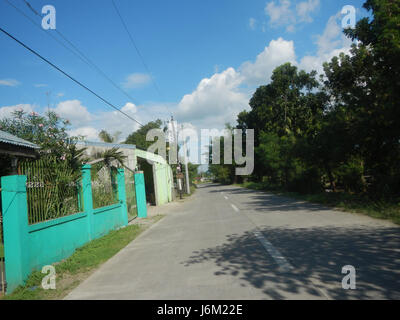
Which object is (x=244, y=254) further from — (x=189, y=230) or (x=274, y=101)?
(x=274, y=101)

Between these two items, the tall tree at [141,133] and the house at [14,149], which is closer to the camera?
the house at [14,149]

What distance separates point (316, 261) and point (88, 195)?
6.83m

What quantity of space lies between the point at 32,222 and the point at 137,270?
2481mm

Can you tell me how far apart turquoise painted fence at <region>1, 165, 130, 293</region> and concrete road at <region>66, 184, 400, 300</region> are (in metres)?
1.26

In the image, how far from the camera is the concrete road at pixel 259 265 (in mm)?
4344

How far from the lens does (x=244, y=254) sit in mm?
6508

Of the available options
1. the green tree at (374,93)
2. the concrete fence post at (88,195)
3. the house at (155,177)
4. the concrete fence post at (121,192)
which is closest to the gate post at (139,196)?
the concrete fence post at (121,192)

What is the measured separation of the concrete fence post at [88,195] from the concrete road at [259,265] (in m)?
1.50

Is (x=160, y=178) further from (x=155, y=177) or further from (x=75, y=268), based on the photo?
(x=75, y=268)

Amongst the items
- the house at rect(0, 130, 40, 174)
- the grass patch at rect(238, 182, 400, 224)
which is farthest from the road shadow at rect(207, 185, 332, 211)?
the house at rect(0, 130, 40, 174)

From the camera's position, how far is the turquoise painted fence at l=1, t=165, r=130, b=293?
562 cm

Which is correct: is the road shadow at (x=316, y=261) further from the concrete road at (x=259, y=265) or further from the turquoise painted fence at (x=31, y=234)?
the turquoise painted fence at (x=31, y=234)

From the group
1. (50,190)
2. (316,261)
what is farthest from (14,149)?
(316,261)

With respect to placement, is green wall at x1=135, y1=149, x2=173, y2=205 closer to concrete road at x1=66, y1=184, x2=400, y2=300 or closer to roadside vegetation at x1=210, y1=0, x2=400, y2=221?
roadside vegetation at x1=210, y1=0, x2=400, y2=221
